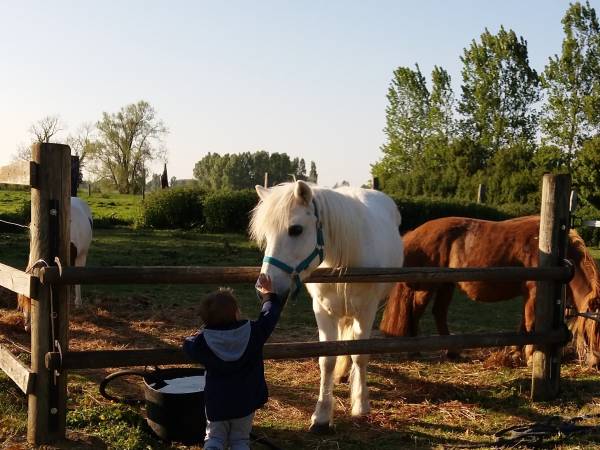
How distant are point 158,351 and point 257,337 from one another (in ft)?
3.20

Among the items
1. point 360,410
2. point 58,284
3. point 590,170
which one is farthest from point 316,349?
point 590,170

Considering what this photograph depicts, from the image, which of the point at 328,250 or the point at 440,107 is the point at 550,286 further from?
the point at 440,107

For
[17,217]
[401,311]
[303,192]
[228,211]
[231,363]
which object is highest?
[303,192]

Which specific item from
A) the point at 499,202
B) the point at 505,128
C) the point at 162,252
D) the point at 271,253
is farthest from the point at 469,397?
the point at 505,128

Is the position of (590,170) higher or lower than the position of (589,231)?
higher

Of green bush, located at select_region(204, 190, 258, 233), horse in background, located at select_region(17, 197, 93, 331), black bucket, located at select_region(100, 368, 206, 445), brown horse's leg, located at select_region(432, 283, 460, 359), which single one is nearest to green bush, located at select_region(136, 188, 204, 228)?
green bush, located at select_region(204, 190, 258, 233)

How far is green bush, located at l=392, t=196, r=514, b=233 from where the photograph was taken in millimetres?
21203

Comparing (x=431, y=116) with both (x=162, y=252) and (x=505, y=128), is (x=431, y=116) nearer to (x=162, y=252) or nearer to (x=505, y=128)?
(x=505, y=128)

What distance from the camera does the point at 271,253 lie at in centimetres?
349

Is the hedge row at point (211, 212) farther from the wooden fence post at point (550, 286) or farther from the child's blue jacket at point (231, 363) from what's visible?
the child's blue jacket at point (231, 363)

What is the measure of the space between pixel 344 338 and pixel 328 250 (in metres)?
1.10

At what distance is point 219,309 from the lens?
2.97 metres

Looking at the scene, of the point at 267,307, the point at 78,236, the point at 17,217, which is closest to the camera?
the point at 267,307

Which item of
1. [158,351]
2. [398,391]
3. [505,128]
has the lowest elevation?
[398,391]
